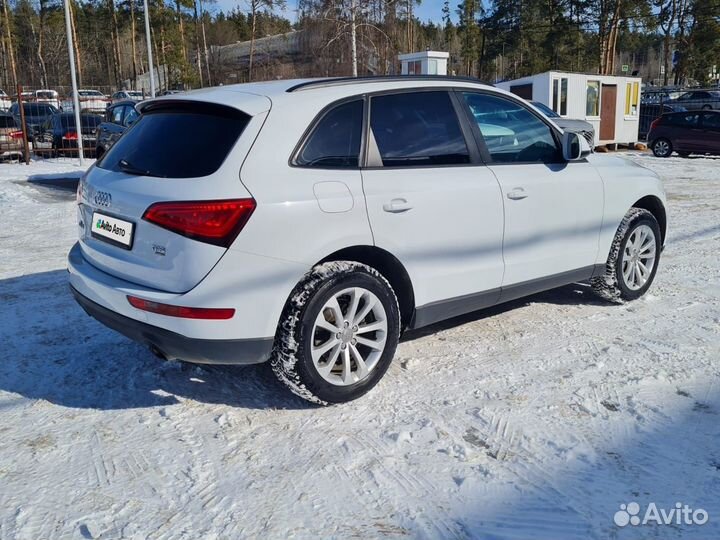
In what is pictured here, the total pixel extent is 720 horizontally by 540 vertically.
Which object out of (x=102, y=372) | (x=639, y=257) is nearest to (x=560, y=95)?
(x=639, y=257)

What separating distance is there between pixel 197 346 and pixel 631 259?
12.0ft

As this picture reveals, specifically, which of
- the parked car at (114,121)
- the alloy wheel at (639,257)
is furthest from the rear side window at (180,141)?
the parked car at (114,121)

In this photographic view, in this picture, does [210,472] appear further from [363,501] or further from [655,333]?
[655,333]

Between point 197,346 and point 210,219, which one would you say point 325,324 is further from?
point 210,219

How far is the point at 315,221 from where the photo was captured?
10.9 ft

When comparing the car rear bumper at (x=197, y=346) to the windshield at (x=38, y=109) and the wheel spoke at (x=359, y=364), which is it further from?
the windshield at (x=38, y=109)

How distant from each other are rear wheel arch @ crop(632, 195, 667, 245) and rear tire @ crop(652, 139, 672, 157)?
54.7ft

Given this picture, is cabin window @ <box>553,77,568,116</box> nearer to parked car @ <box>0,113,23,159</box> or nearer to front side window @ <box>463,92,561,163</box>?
parked car @ <box>0,113,23,159</box>

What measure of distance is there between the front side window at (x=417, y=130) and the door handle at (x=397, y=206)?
226 mm

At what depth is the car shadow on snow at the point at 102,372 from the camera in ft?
12.2

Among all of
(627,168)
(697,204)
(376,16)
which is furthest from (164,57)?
(627,168)

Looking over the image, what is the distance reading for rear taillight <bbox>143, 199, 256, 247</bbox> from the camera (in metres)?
3.06

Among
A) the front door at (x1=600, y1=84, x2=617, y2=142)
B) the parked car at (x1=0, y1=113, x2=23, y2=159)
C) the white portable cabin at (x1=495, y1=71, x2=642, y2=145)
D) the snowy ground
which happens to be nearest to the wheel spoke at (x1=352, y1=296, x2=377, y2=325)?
the snowy ground

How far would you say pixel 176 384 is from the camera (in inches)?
153
